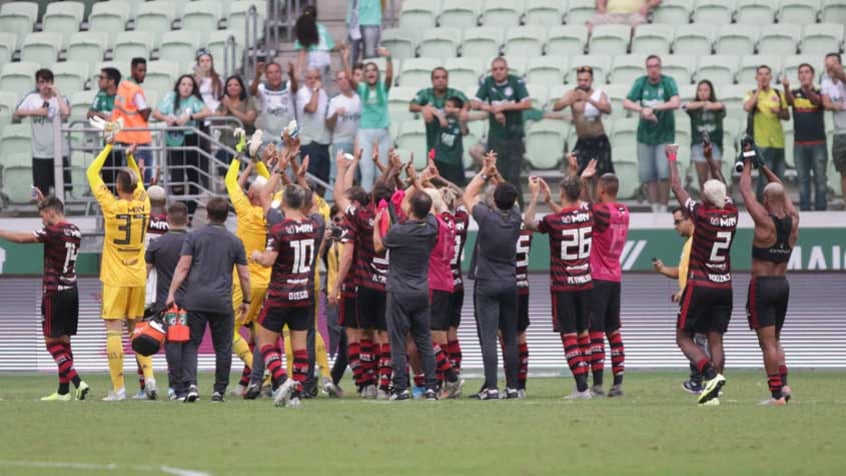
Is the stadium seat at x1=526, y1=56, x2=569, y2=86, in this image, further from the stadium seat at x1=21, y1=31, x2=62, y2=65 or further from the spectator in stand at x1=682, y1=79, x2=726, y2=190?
the stadium seat at x1=21, y1=31, x2=62, y2=65

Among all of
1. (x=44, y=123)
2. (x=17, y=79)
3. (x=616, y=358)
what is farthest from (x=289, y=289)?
(x=17, y=79)

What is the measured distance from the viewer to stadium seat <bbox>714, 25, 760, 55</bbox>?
2408 centimetres

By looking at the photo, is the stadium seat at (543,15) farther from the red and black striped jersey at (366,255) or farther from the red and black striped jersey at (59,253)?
the red and black striped jersey at (59,253)

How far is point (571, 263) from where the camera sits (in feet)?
51.6

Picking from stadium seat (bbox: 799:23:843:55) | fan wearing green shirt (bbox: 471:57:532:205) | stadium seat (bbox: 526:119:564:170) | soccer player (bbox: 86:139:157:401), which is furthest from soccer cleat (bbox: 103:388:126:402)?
stadium seat (bbox: 799:23:843:55)

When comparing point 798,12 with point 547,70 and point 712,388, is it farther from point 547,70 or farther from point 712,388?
point 712,388

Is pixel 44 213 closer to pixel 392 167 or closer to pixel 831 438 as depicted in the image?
pixel 392 167

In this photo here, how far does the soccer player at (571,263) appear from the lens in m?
15.6

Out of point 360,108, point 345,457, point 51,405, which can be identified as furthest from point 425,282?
point 360,108

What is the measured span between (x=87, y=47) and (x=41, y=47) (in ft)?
2.56

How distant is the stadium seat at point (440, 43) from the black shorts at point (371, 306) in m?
9.26

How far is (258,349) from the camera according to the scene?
15227 mm

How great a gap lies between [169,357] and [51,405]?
46.2 inches

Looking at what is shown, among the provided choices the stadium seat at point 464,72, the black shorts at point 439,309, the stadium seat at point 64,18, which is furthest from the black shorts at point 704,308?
the stadium seat at point 64,18
